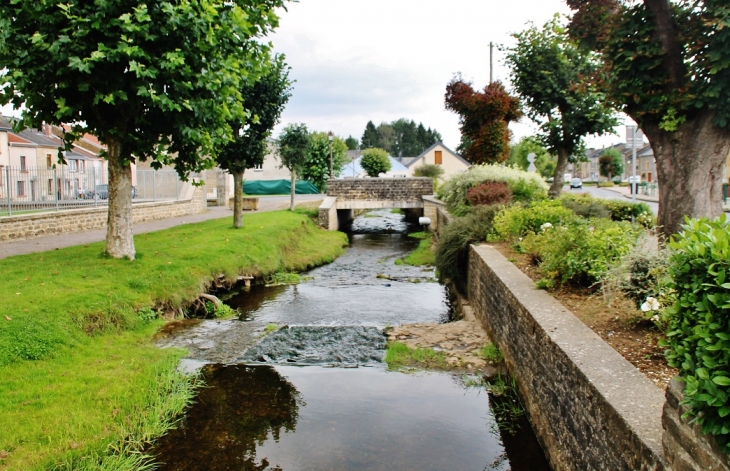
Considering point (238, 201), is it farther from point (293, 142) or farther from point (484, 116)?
point (484, 116)

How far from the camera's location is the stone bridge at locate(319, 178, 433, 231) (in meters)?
28.6

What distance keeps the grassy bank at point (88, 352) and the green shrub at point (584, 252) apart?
16.0 ft

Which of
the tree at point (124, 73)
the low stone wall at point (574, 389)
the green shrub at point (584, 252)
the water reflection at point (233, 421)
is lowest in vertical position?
the water reflection at point (233, 421)

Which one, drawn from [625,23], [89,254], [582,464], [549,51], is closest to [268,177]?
[549,51]

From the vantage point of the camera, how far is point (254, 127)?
1778 centimetres

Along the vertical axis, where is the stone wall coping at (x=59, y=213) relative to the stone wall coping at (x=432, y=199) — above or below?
below

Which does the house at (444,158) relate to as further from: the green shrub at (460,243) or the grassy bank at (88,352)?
the grassy bank at (88,352)

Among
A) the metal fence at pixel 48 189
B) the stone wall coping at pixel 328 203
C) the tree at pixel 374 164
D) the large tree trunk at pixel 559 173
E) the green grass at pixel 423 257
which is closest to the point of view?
the metal fence at pixel 48 189

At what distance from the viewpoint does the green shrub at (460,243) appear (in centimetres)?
1227

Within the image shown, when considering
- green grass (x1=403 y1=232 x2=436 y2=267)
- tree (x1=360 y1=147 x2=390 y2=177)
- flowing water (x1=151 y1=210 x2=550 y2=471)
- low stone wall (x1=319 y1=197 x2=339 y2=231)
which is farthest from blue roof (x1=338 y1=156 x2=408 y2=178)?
flowing water (x1=151 y1=210 x2=550 y2=471)

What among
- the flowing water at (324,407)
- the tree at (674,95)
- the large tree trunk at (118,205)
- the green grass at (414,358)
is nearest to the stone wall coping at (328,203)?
the flowing water at (324,407)

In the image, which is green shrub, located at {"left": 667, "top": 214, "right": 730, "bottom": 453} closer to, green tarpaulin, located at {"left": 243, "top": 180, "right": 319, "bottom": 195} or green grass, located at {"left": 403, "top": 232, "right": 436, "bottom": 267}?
green grass, located at {"left": 403, "top": 232, "right": 436, "bottom": 267}

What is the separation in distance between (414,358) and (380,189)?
2131 centimetres

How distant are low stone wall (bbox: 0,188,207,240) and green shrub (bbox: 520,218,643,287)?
12532mm
